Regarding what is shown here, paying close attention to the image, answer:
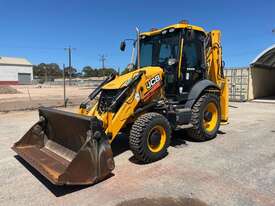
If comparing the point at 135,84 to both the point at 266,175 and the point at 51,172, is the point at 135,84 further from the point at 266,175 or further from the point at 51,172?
the point at 266,175

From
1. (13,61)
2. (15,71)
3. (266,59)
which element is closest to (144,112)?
(266,59)

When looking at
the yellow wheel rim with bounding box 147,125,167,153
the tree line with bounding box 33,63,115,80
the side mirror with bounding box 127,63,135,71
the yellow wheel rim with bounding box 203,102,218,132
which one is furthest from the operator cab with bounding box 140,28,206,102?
the tree line with bounding box 33,63,115,80

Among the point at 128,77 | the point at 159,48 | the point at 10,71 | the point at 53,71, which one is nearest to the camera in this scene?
the point at 128,77

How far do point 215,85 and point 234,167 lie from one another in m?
2.63

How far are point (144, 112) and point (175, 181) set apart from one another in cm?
174

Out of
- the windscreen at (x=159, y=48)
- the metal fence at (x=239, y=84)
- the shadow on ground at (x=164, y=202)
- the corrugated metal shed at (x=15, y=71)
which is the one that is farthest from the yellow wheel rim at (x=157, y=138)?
the corrugated metal shed at (x=15, y=71)

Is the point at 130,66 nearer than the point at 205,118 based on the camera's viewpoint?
No

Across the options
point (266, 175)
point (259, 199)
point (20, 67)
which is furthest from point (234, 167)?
point (20, 67)

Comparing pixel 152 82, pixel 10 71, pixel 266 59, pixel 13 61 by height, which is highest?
pixel 13 61

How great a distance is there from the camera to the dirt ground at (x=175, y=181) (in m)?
3.88

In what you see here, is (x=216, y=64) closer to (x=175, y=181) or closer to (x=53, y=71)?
(x=175, y=181)

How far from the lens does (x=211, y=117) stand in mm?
7199

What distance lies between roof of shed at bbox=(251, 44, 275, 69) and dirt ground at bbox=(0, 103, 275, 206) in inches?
579

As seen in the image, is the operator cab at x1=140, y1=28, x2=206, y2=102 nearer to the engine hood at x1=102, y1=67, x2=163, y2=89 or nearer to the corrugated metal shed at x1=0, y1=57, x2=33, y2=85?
the engine hood at x1=102, y1=67, x2=163, y2=89
